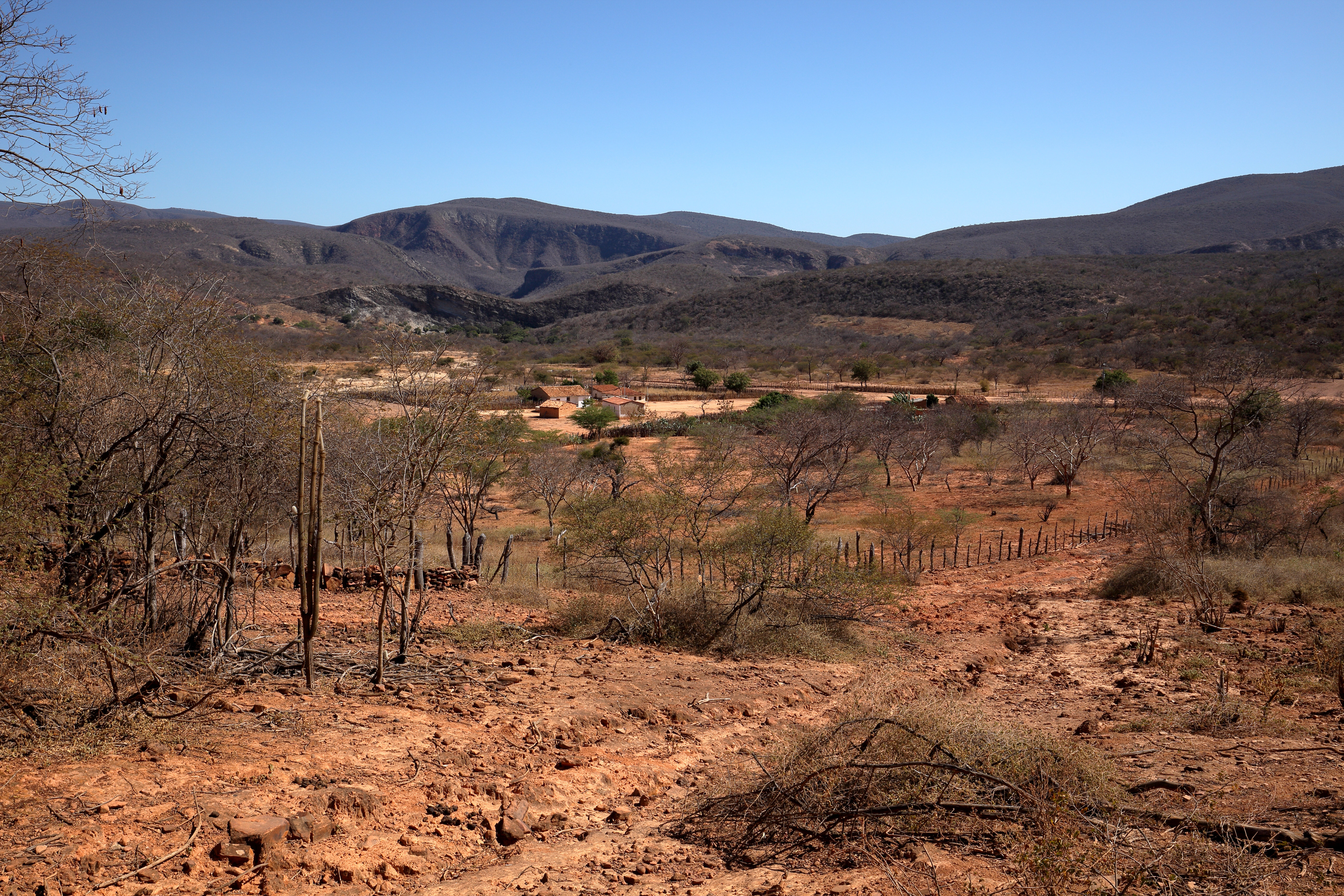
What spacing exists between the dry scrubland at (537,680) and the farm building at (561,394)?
98.7 ft

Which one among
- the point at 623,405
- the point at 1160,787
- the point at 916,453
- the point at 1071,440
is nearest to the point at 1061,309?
the point at 623,405

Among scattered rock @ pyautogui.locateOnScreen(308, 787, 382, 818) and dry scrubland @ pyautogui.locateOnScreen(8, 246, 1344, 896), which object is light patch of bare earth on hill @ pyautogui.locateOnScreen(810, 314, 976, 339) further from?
scattered rock @ pyautogui.locateOnScreen(308, 787, 382, 818)

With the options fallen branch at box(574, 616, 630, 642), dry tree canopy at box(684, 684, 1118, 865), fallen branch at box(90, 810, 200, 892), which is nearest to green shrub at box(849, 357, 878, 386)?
fallen branch at box(574, 616, 630, 642)

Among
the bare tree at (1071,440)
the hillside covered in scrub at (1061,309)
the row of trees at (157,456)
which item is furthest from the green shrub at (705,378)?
the row of trees at (157,456)

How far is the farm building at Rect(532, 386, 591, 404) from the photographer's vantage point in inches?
1769

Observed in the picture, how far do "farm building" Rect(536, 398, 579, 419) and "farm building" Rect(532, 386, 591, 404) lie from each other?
38 centimetres

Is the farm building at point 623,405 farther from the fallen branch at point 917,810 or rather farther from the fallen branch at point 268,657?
the fallen branch at point 917,810

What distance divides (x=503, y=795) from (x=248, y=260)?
12549 centimetres

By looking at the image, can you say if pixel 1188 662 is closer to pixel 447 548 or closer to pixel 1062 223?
pixel 447 548

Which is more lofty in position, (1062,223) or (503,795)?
(1062,223)

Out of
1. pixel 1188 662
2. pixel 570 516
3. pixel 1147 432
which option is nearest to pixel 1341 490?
pixel 1147 432

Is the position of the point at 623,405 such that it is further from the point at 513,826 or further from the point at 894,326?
the point at 513,826

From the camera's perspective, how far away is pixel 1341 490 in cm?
2103

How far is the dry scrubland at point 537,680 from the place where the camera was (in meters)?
4.79
